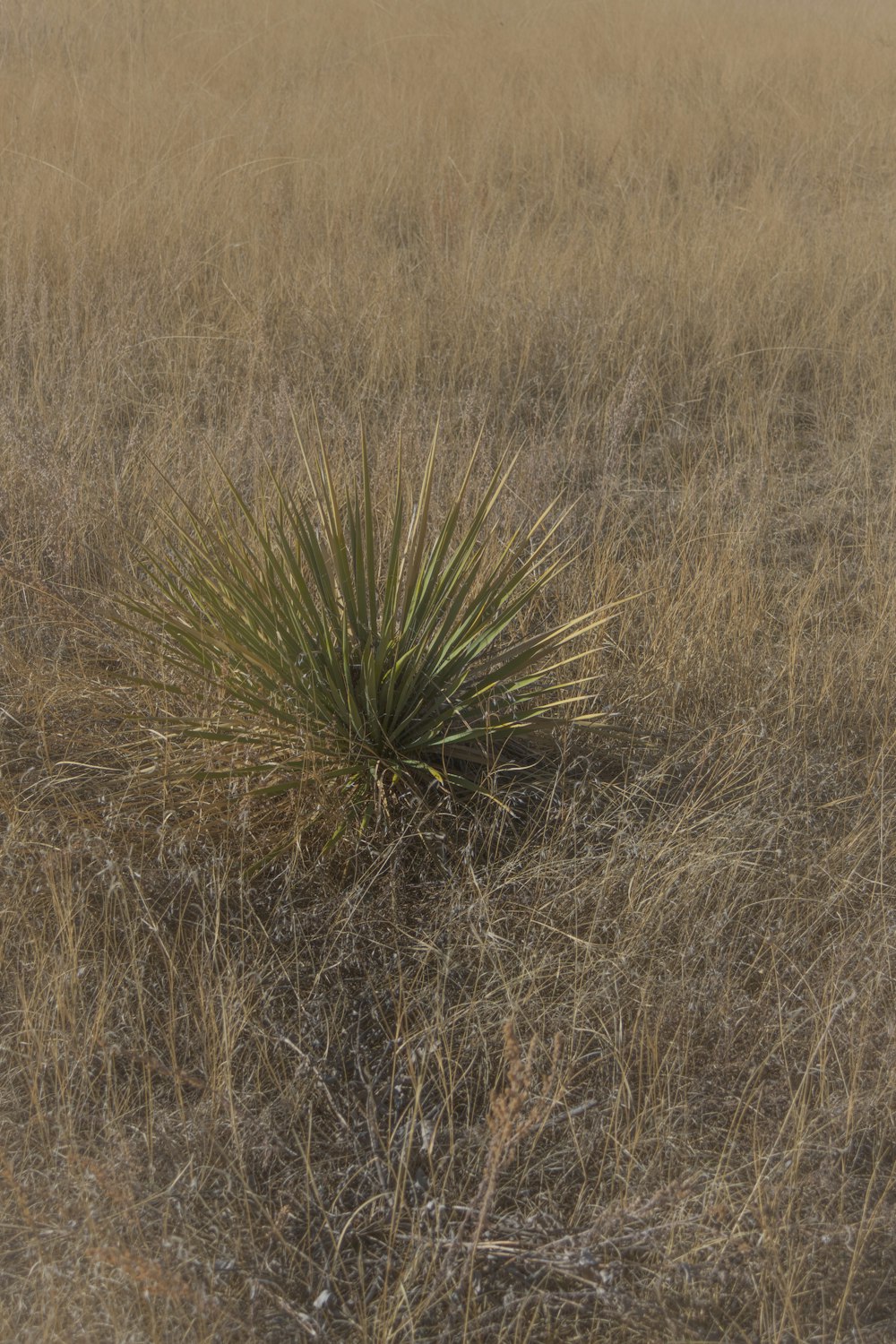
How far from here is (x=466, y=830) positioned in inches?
86.8

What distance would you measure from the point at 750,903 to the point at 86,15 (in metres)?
7.39

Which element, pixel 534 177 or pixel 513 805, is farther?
pixel 534 177

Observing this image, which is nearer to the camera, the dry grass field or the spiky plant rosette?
the dry grass field

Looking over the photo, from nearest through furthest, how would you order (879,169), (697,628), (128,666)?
(128,666) → (697,628) → (879,169)

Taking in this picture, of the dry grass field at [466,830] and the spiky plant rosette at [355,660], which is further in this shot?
the spiky plant rosette at [355,660]

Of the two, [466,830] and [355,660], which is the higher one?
[355,660]

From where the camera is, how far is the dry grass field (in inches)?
61.2

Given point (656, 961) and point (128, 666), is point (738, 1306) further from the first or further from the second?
point (128, 666)

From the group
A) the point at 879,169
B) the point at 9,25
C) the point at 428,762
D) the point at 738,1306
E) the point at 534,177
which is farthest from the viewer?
the point at 9,25

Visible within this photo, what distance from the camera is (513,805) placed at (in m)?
2.29

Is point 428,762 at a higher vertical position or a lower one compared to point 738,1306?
higher

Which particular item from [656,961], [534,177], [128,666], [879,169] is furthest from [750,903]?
[879,169]

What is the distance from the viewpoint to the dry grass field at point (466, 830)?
1.56 m

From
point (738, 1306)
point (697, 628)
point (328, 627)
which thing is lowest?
point (738, 1306)
